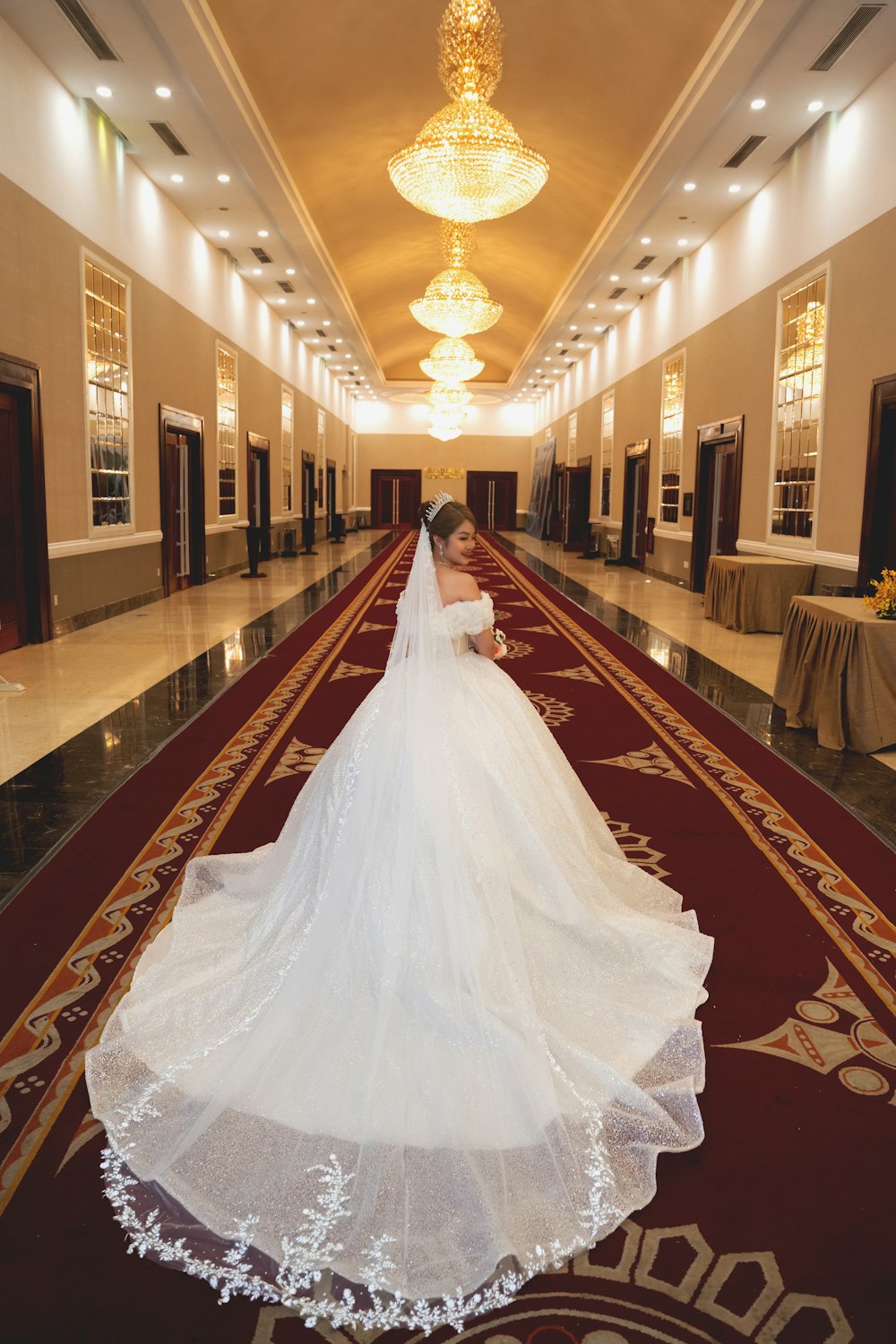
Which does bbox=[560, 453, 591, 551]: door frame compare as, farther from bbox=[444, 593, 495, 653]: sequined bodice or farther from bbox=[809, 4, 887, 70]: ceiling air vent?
bbox=[444, 593, 495, 653]: sequined bodice

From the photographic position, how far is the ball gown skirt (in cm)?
186

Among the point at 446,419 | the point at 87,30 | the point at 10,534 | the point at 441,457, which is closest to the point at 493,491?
the point at 441,457

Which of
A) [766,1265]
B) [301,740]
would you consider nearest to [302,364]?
[301,740]

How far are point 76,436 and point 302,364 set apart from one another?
1446cm

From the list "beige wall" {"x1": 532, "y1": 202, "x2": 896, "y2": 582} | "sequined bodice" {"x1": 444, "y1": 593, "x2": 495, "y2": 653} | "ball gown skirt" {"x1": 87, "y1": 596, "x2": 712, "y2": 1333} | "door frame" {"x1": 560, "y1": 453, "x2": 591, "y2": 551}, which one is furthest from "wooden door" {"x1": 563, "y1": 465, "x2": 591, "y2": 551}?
"ball gown skirt" {"x1": 87, "y1": 596, "x2": 712, "y2": 1333}

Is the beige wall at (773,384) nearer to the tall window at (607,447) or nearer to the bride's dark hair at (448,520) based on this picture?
the tall window at (607,447)

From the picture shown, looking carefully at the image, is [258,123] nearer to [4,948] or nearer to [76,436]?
[76,436]

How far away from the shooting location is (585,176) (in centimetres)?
1330

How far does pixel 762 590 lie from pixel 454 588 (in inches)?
308

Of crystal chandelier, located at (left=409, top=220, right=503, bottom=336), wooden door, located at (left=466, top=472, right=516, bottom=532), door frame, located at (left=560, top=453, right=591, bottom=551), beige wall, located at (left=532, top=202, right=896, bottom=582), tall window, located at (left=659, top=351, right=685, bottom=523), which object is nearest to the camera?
beige wall, located at (left=532, top=202, right=896, bottom=582)

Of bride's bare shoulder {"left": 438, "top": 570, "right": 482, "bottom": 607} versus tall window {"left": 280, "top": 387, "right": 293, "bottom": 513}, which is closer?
bride's bare shoulder {"left": 438, "top": 570, "right": 482, "bottom": 607}

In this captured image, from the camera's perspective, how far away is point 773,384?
37.0 feet

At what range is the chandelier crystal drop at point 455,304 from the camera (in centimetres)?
1460

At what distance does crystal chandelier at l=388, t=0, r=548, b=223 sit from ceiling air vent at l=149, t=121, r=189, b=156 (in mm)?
3060
